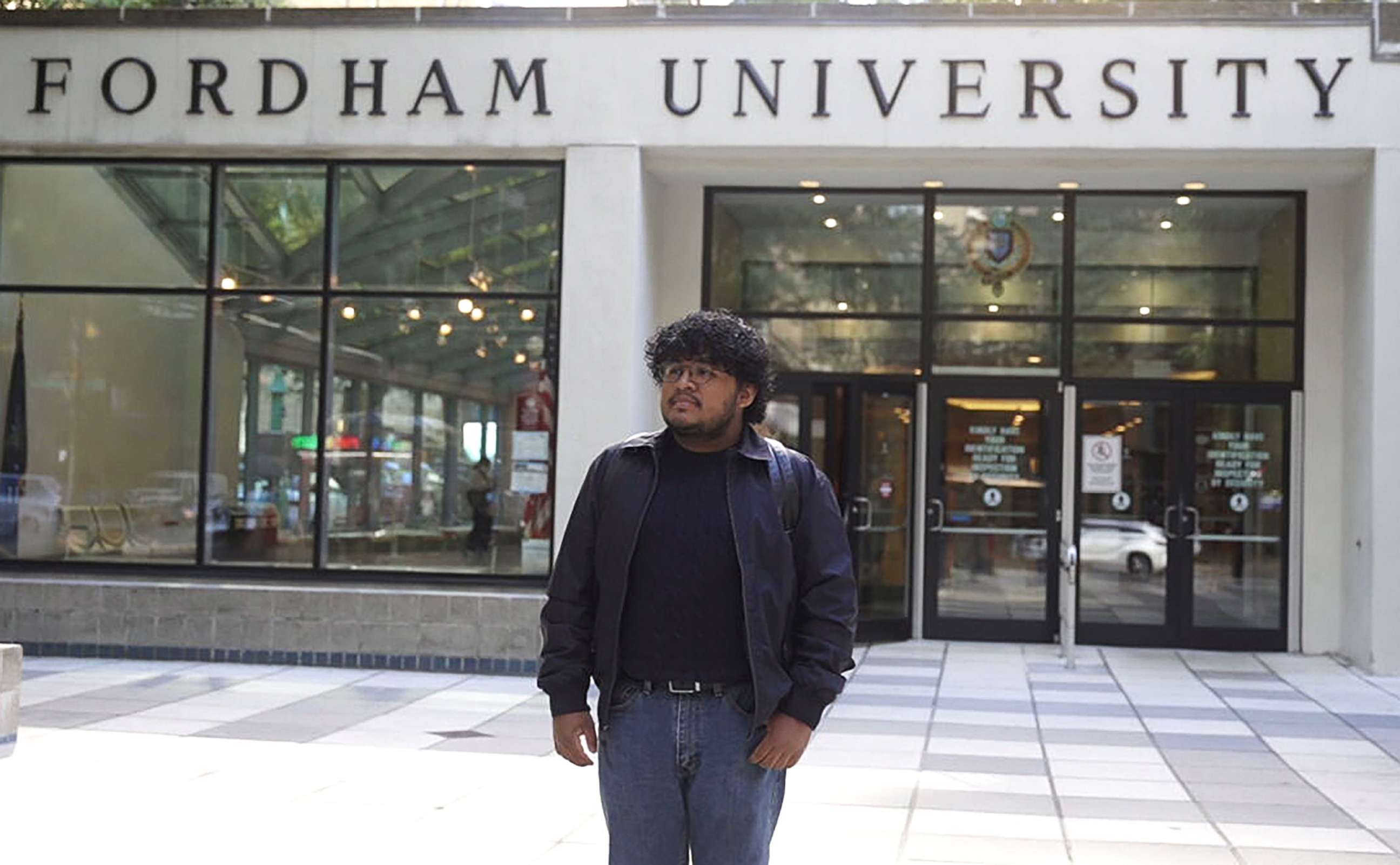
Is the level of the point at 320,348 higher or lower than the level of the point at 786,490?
higher

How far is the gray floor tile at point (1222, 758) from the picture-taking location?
324 inches

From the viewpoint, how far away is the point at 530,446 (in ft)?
40.1

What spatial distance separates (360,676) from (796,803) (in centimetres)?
501

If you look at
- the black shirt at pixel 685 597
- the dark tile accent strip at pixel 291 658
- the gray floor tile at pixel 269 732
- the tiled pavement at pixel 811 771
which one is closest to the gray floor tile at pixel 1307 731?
the tiled pavement at pixel 811 771

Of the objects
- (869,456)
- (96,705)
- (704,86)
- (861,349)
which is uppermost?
(704,86)

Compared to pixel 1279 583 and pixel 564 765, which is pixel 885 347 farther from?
pixel 564 765

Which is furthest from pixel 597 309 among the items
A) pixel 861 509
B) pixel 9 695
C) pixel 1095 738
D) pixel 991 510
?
pixel 9 695

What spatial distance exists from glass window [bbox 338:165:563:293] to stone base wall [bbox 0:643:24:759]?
5.35m

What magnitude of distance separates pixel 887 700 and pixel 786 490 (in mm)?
7028

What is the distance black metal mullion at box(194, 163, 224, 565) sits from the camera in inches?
489

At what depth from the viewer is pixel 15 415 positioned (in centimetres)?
1283

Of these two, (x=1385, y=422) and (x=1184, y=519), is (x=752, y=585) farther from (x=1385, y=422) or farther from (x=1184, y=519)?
(x=1184, y=519)

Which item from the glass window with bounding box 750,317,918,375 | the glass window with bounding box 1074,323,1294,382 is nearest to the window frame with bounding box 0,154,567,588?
the glass window with bounding box 750,317,918,375

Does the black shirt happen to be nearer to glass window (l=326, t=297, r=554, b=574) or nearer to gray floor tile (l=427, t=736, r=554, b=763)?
gray floor tile (l=427, t=736, r=554, b=763)
